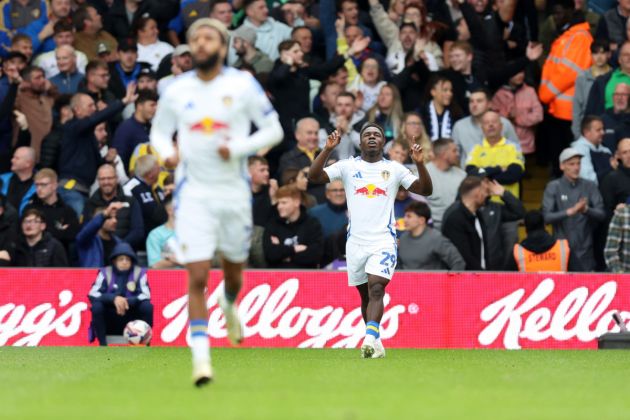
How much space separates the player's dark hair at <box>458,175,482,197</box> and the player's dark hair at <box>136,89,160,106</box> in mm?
4757

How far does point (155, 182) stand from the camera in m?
19.9

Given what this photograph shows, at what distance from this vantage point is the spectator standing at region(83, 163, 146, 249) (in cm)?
1931

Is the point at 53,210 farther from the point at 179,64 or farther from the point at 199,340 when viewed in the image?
the point at 199,340

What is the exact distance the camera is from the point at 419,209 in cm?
1845

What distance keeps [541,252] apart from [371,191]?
16.6ft

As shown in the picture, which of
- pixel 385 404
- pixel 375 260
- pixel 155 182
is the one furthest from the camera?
pixel 155 182

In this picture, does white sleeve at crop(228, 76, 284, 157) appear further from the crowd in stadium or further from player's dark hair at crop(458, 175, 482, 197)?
player's dark hair at crop(458, 175, 482, 197)

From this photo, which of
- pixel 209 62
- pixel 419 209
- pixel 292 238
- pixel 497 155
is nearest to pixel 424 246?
pixel 419 209

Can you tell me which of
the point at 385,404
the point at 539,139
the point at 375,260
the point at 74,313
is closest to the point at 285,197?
the point at 74,313

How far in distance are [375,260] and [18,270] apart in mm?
6117

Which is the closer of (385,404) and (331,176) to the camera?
(385,404)

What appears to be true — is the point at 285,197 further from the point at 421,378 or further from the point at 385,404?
the point at 385,404

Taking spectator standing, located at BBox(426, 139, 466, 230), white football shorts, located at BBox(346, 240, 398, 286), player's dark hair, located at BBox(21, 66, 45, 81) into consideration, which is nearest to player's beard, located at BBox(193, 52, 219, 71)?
white football shorts, located at BBox(346, 240, 398, 286)

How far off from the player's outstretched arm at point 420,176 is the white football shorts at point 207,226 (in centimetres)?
366
